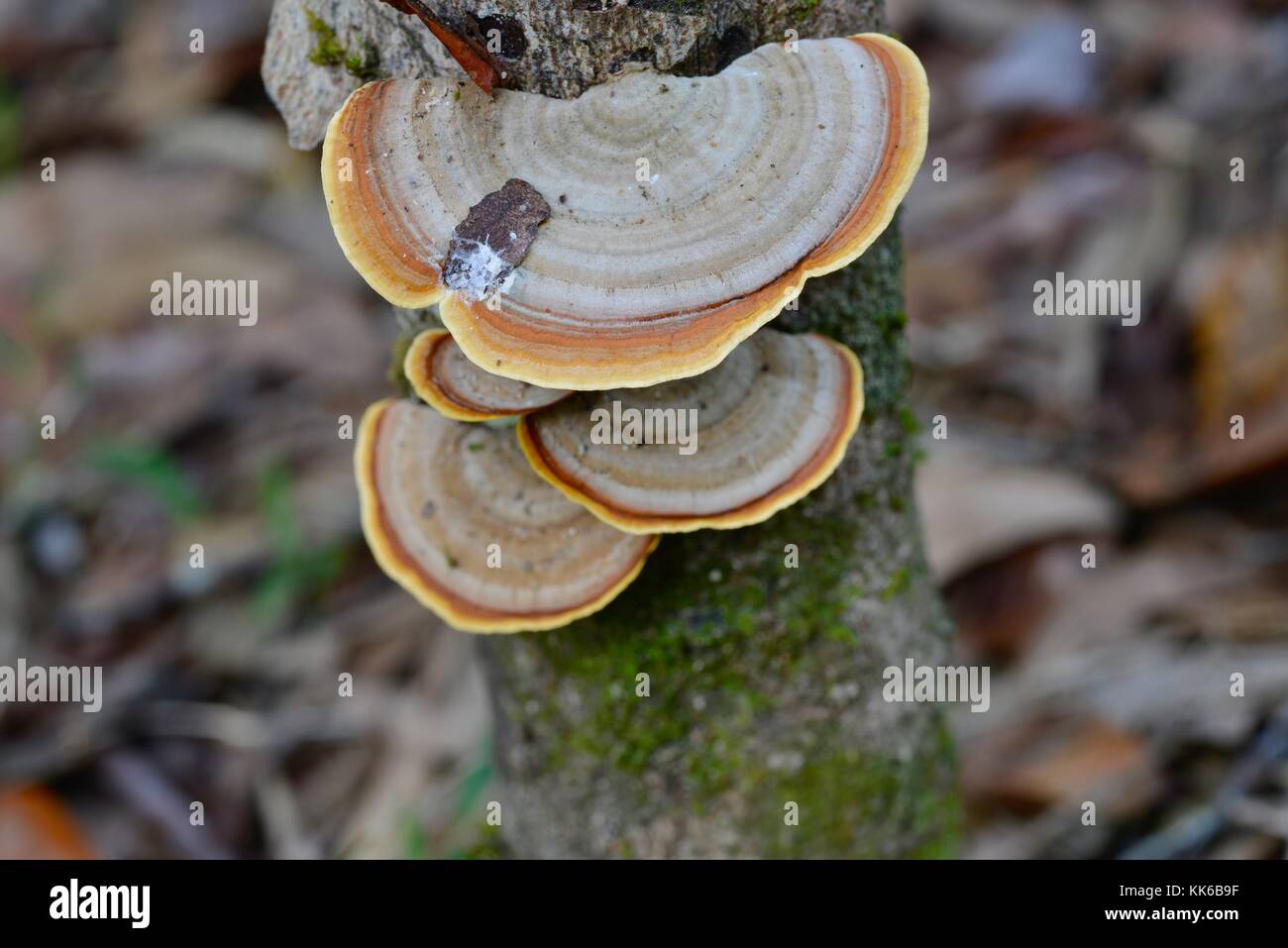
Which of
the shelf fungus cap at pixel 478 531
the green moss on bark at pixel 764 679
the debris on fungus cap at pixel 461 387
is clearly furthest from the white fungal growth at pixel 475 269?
the green moss on bark at pixel 764 679

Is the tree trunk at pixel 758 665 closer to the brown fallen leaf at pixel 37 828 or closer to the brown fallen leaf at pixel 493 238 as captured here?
the brown fallen leaf at pixel 493 238

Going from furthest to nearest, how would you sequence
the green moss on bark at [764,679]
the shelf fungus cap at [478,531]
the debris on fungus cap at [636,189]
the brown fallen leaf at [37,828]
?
the brown fallen leaf at [37,828] → the green moss on bark at [764,679] → the shelf fungus cap at [478,531] → the debris on fungus cap at [636,189]

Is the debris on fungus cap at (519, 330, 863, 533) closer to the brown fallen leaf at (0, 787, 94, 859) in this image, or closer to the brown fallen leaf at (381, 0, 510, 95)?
the brown fallen leaf at (381, 0, 510, 95)

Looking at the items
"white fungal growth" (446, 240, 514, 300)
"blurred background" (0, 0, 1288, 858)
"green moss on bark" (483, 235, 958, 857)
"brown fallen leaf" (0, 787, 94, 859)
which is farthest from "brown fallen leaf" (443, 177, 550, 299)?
"brown fallen leaf" (0, 787, 94, 859)

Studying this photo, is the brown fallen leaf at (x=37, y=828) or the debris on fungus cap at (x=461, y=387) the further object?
the brown fallen leaf at (x=37, y=828)

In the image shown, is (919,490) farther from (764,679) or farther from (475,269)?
(475,269)
